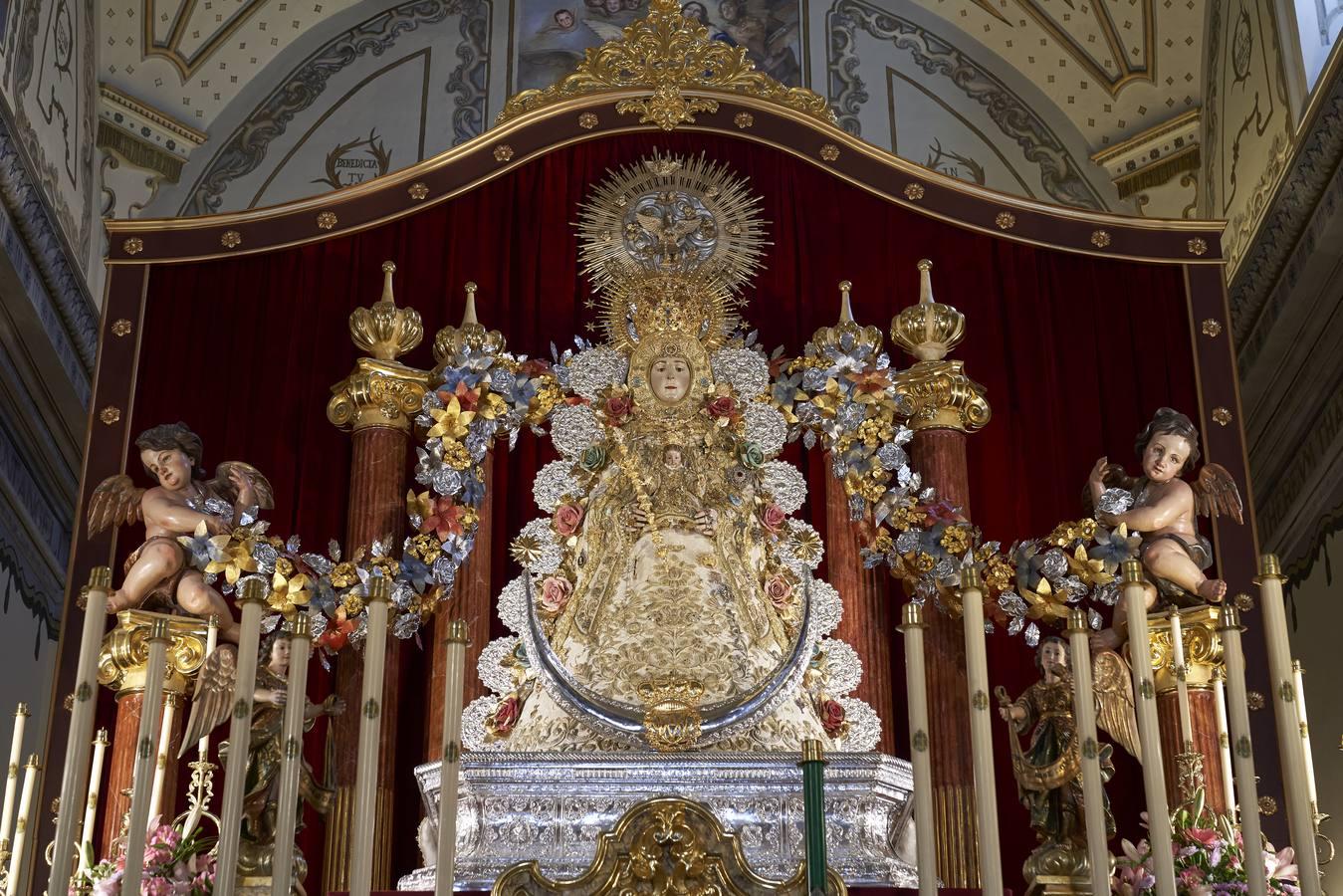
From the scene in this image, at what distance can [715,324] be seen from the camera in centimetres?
720

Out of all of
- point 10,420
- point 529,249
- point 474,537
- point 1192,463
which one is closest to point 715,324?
point 529,249

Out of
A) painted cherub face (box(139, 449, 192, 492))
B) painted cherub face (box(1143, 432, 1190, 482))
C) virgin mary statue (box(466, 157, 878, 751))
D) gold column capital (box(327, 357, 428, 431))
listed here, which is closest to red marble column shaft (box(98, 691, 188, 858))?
painted cherub face (box(139, 449, 192, 492))

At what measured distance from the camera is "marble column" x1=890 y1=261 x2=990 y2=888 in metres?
6.36

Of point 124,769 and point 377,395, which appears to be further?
point 377,395

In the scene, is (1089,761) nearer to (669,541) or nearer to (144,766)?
(144,766)

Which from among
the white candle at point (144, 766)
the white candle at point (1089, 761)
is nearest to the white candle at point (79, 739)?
the white candle at point (144, 766)

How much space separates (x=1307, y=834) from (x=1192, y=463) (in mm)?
2526

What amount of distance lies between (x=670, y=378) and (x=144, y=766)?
3078 mm

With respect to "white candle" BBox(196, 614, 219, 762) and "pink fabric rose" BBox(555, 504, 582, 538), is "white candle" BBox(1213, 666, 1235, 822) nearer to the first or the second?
"pink fabric rose" BBox(555, 504, 582, 538)

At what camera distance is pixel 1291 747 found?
14.8 ft

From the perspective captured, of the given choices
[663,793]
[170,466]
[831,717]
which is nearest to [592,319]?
[170,466]

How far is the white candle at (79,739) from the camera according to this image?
433 cm

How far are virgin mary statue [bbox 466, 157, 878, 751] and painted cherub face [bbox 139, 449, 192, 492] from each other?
1.28 meters

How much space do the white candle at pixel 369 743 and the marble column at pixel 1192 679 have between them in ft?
9.45
